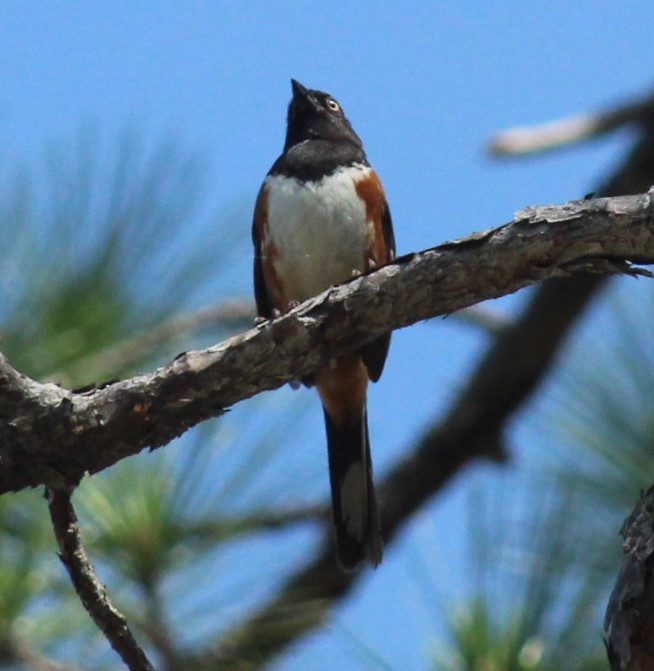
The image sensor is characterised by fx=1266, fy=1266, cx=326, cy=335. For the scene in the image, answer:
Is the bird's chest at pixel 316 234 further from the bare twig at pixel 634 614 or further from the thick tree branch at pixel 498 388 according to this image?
the bare twig at pixel 634 614

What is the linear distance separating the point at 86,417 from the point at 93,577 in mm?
267

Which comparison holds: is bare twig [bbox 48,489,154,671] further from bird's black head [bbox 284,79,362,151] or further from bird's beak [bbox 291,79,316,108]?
bird's beak [bbox 291,79,316,108]

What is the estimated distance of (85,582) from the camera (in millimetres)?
2088

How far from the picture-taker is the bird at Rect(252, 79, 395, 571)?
356 cm

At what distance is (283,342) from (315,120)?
2.18m

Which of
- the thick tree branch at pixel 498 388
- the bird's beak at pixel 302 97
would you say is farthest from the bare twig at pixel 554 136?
the bird's beak at pixel 302 97

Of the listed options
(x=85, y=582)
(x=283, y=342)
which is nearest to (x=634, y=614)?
(x=283, y=342)

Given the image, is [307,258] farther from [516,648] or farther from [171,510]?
[516,648]

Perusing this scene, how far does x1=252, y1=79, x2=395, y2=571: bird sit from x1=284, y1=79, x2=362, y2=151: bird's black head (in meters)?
0.39

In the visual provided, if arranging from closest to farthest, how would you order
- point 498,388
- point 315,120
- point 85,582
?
point 85,582
point 498,388
point 315,120

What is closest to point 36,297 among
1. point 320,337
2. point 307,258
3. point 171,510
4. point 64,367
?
point 64,367

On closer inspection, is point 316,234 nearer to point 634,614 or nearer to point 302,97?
point 302,97

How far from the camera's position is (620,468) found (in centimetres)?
276

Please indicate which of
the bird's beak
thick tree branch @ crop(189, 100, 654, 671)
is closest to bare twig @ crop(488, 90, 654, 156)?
thick tree branch @ crop(189, 100, 654, 671)
